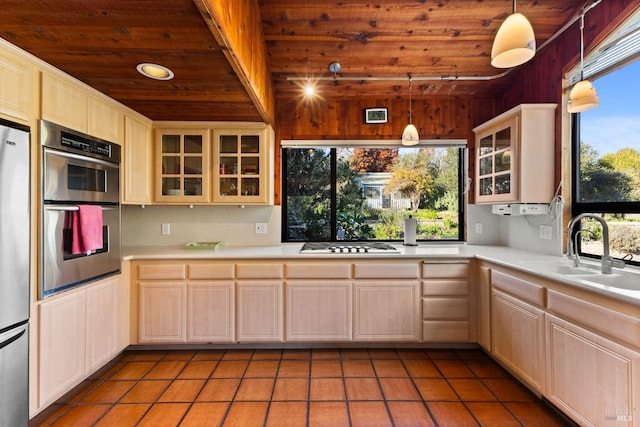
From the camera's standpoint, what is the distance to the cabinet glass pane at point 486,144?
2.91 meters

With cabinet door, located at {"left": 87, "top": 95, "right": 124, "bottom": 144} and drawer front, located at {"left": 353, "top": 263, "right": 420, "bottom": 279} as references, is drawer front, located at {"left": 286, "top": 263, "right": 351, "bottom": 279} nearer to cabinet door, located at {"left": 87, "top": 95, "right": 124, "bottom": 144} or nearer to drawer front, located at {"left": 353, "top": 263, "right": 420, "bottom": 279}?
drawer front, located at {"left": 353, "top": 263, "right": 420, "bottom": 279}

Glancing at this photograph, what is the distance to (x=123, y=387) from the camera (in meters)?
2.17

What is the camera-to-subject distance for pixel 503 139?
2707 millimetres

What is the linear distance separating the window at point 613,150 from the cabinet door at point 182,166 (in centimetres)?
302

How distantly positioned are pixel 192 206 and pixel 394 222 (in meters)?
2.13

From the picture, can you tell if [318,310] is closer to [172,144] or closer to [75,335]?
[75,335]

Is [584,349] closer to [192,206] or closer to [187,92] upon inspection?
[187,92]

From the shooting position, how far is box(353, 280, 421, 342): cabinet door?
2639 mm

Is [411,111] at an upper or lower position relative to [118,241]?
upper

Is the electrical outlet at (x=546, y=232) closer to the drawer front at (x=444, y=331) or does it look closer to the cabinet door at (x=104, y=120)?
the drawer front at (x=444, y=331)

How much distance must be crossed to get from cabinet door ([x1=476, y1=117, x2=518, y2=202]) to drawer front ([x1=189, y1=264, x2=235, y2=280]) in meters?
2.42

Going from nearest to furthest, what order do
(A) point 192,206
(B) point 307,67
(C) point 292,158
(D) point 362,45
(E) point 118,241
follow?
(E) point 118,241
(D) point 362,45
(B) point 307,67
(A) point 192,206
(C) point 292,158

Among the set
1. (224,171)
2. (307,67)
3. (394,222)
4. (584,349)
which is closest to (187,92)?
(224,171)

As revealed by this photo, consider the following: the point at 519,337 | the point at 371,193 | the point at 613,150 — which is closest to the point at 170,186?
the point at 371,193
